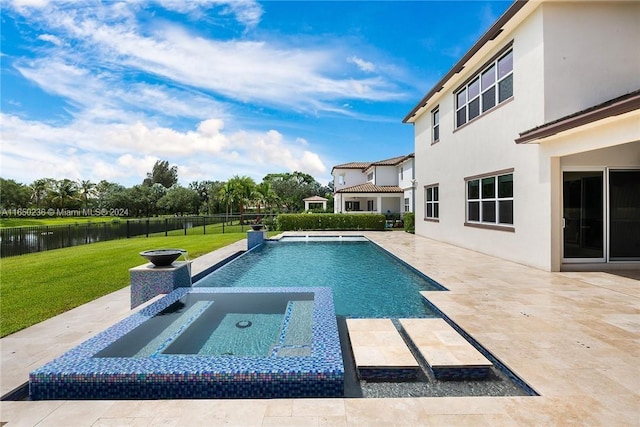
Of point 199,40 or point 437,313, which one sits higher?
point 199,40

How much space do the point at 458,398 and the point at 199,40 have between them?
1366cm

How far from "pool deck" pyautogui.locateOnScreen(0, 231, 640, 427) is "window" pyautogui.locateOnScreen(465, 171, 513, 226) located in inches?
139

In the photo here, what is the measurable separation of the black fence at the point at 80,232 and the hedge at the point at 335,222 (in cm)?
196

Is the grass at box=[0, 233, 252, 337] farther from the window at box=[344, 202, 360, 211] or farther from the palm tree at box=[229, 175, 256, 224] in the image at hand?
the window at box=[344, 202, 360, 211]

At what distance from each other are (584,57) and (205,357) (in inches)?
396

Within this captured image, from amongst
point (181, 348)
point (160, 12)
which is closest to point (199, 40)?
point (160, 12)

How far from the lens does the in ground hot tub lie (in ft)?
9.62

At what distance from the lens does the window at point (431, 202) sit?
1509cm

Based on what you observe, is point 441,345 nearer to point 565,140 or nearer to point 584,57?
point 565,140

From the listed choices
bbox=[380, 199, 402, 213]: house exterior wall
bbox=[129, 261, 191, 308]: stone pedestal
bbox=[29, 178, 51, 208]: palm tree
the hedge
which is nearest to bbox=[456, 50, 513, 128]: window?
bbox=[129, 261, 191, 308]: stone pedestal

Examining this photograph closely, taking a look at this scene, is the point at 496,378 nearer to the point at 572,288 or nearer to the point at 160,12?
the point at 572,288

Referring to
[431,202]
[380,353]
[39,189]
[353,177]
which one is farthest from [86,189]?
[380,353]

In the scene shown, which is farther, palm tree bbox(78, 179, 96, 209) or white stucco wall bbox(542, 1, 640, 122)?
palm tree bbox(78, 179, 96, 209)

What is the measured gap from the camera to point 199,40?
12.0 meters
